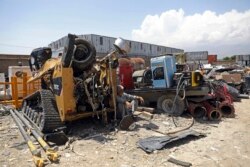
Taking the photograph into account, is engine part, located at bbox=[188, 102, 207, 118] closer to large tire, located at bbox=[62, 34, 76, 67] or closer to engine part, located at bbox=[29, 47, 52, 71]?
large tire, located at bbox=[62, 34, 76, 67]

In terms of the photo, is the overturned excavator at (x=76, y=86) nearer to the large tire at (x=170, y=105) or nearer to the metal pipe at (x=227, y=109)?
the large tire at (x=170, y=105)

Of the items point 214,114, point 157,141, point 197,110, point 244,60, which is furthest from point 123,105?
point 244,60

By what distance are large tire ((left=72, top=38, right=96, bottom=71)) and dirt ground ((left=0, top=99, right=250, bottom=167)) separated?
1538 millimetres

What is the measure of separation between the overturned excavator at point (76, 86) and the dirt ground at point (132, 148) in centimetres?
50

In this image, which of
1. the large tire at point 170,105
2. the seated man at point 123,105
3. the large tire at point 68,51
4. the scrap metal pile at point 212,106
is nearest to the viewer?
the large tire at point 68,51

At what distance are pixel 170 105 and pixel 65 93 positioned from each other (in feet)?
11.9

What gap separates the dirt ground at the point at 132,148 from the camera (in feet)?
14.5

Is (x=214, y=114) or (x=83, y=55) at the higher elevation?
(x=83, y=55)

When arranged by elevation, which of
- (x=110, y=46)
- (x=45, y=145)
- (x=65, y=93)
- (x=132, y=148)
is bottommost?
(x=132, y=148)

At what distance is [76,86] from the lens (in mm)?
6008

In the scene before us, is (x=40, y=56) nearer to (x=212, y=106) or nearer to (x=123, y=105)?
(x=123, y=105)

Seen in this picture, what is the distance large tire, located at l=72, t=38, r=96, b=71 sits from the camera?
19.9 feet

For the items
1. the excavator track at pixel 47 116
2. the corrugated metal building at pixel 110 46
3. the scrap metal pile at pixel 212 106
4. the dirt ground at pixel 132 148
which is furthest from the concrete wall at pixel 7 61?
the scrap metal pile at pixel 212 106

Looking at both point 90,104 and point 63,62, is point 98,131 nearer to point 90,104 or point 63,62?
point 90,104
